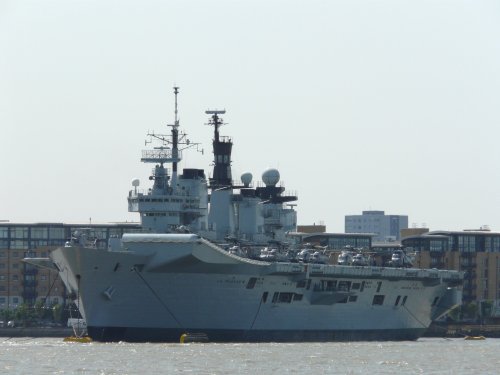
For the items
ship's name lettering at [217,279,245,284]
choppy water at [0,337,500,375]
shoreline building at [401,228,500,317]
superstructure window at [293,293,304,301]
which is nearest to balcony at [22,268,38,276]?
shoreline building at [401,228,500,317]

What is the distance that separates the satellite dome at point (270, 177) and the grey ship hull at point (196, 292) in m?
13.8

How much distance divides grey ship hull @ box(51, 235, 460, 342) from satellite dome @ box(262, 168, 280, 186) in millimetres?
13823

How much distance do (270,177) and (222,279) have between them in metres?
21.5

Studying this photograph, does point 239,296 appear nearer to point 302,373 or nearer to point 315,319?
point 315,319

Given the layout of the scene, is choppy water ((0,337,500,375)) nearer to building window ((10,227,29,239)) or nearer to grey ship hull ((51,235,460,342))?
grey ship hull ((51,235,460,342))

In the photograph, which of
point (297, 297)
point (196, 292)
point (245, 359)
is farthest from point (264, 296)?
point (245, 359)

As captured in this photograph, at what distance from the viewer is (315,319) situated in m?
97.6

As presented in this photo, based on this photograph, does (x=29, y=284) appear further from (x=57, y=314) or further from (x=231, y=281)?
(x=231, y=281)

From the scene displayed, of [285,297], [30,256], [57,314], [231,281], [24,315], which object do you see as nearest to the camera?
[231,281]

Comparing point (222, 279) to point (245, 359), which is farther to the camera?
point (222, 279)

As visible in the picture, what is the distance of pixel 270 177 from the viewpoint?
111 metres

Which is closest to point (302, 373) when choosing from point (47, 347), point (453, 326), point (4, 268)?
point (47, 347)

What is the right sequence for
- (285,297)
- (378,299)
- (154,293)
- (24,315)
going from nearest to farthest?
1. (154,293)
2. (285,297)
3. (378,299)
4. (24,315)

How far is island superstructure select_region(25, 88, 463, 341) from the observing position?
8881 cm
